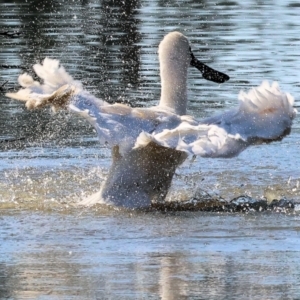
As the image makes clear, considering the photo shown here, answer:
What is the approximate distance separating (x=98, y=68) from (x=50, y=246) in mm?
9139

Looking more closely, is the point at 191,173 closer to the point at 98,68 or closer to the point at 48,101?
the point at 48,101

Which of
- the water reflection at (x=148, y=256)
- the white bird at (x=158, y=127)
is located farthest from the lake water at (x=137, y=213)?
the white bird at (x=158, y=127)

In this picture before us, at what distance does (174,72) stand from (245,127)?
162 centimetres

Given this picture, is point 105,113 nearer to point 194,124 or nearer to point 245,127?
point 194,124

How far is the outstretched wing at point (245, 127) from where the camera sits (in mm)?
8680

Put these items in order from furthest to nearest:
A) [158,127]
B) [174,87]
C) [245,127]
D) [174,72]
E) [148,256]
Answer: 1. [174,72]
2. [174,87]
3. [158,127]
4. [245,127]
5. [148,256]

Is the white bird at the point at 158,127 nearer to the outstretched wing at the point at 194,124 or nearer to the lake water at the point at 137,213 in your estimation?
the outstretched wing at the point at 194,124

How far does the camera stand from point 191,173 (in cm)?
1095

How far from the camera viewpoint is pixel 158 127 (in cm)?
914

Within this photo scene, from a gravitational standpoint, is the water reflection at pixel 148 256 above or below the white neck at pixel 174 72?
below

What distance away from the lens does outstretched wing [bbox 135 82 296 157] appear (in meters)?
8.68

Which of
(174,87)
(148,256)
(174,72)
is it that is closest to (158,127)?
(174,87)

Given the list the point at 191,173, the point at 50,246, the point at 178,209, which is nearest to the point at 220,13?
the point at 191,173

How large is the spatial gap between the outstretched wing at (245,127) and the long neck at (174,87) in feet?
2.91
